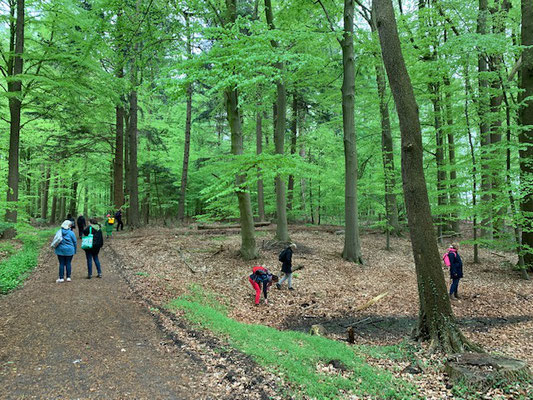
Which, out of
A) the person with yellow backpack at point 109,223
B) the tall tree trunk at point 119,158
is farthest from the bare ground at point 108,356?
the tall tree trunk at point 119,158

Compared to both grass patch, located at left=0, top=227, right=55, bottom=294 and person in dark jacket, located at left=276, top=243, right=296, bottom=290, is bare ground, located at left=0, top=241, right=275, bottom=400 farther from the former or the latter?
person in dark jacket, located at left=276, top=243, right=296, bottom=290

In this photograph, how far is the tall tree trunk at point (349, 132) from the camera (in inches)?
473

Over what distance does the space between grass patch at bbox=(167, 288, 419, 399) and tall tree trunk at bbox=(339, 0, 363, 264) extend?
677 centimetres

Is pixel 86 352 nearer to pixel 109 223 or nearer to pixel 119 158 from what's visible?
pixel 109 223

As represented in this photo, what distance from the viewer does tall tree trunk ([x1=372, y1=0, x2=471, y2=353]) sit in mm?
5574

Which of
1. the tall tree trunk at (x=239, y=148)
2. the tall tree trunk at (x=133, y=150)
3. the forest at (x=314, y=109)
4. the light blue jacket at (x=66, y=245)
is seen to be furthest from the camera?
the tall tree trunk at (x=133, y=150)

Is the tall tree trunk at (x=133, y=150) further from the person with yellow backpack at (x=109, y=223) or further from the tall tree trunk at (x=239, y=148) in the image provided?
the tall tree trunk at (x=239, y=148)

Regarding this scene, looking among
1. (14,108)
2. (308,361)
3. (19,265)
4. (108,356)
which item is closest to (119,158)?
(14,108)

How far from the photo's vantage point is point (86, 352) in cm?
457

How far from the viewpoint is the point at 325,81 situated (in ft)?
48.9

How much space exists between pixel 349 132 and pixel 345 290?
6012mm

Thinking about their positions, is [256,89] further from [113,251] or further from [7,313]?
[7,313]

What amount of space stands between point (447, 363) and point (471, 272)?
8.58 m

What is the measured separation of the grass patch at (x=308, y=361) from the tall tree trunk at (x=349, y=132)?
677 centimetres
